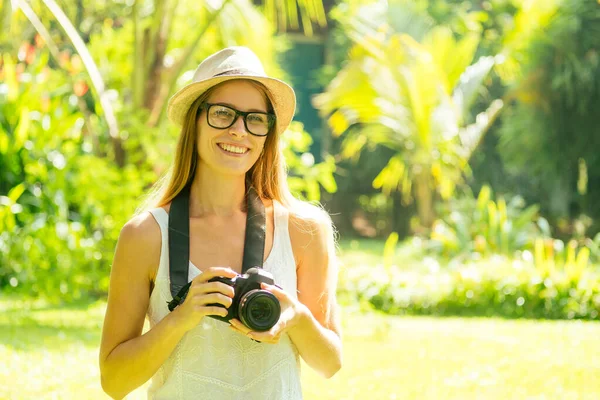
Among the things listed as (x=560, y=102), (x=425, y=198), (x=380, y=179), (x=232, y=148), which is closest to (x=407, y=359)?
(x=232, y=148)

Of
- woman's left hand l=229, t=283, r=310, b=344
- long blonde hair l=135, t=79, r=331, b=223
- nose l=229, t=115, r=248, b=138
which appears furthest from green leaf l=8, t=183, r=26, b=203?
woman's left hand l=229, t=283, r=310, b=344

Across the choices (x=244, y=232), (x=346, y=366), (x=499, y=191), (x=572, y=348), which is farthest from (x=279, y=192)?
(x=499, y=191)

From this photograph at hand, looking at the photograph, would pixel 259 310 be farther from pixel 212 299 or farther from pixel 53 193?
pixel 53 193

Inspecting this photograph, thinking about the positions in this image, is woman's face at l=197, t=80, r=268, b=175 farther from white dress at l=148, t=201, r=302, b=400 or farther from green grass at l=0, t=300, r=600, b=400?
green grass at l=0, t=300, r=600, b=400

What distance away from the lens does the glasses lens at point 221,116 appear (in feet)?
7.39

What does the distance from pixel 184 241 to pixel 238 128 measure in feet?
1.07

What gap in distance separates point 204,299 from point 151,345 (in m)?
0.21

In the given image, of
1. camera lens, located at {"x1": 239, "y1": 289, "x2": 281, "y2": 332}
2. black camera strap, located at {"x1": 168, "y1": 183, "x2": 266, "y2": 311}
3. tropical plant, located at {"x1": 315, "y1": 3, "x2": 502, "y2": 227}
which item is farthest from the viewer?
tropical plant, located at {"x1": 315, "y1": 3, "x2": 502, "y2": 227}

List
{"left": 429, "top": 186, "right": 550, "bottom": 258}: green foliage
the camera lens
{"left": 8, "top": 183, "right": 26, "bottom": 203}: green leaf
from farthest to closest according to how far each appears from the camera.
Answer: {"left": 429, "top": 186, "right": 550, "bottom": 258}: green foliage, {"left": 8, "top": 183, "right": 26, "bottom": 203}: green leaf, the camera lens

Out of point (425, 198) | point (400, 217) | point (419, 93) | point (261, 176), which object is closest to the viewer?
point (261, 176)

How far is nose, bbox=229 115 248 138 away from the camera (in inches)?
88.2

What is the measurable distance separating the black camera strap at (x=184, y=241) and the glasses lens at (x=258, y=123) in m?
0.20

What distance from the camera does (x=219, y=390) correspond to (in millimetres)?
2180

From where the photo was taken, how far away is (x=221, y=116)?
226 cm
